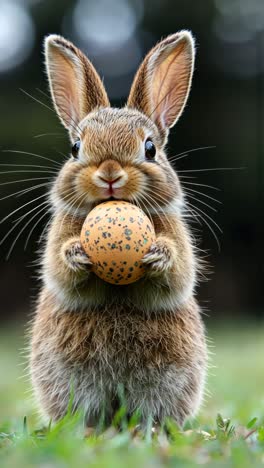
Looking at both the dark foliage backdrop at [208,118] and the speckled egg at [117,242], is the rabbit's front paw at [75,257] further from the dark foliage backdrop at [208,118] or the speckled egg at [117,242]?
the dark foliage backdrop at [208,118]

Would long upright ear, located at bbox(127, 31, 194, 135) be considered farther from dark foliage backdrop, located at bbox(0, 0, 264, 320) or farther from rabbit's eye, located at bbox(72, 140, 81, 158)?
dark foliage backdrop, located at bbox(0, 0, 264, 320)

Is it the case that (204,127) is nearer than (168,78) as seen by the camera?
No

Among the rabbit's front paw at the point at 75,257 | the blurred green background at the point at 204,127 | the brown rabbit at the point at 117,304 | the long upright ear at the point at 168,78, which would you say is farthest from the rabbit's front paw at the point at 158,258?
the blurred green background at the point at 204,127

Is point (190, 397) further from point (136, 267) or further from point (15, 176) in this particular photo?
point (15, 176)

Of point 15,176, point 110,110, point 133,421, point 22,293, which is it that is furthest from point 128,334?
point 22,293

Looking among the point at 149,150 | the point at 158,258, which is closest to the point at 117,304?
the point at 158,258

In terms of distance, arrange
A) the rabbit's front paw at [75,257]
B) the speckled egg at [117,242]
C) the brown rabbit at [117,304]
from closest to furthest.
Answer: the speckled egg at [117,242] → the rabbit's front paw at [75,257] → the brown rabbit at [117,304]

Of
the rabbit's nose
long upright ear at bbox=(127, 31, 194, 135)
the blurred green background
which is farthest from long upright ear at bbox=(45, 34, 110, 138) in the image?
the blurred green background

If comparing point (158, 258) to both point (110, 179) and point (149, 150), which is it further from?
point (149, 150)
